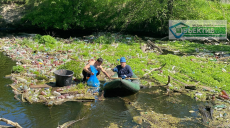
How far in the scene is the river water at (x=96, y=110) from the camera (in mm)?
5910

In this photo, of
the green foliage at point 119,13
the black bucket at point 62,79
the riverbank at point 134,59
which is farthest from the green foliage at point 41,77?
the green foliage at point 119,13

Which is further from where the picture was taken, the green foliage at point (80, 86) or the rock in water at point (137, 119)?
the green foliage at point (80, 86)

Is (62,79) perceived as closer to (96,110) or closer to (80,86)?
(80,86)

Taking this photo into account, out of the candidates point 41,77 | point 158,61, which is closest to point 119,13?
point 158,61

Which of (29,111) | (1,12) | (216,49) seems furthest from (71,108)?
(1,12)

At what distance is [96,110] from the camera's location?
660cm

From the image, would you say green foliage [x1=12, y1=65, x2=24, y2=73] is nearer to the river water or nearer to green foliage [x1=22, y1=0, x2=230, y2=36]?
the river water

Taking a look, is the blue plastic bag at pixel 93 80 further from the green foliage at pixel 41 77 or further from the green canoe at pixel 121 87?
the green foliage at pixel 41 77

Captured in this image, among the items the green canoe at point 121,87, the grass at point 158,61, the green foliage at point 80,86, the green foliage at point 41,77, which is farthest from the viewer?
the grass at point 158,61

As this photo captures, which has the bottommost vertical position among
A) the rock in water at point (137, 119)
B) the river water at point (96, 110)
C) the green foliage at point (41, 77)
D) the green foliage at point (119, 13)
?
the rock in water at point (137, 119)

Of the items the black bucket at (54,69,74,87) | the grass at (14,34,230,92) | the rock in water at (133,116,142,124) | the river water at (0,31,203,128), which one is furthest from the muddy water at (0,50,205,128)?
the grass at (14,34,230,92)

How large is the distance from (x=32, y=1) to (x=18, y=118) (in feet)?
56.1

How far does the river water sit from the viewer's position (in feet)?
19.4

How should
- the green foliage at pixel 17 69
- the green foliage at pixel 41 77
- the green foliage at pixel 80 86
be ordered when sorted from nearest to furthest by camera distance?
the green foliage at pixel 80 86 < the green foliage at pixel 41 77 < the green foliage at pixel 17 69
